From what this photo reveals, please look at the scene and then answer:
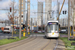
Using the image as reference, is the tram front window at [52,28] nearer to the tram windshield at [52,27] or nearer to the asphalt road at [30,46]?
the tram windshield at [52,27]

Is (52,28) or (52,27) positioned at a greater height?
(52,27)

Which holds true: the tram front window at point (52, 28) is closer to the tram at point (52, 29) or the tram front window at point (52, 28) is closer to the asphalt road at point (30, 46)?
the tram at point (52, 29)

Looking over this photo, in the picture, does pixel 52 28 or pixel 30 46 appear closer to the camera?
pixel 30 46

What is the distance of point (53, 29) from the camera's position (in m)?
31.1

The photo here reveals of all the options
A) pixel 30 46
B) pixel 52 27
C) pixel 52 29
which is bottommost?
pixel 30 46

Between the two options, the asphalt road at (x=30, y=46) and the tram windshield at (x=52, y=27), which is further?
the tram windshield at (x=52, y=27)

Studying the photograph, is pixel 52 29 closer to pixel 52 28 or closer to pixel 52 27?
pixel 52 28

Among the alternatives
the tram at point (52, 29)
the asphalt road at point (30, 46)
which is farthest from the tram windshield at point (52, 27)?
the asphalt road at point (30, 46)

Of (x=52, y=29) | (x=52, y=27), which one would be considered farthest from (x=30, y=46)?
(x=52, y=27)

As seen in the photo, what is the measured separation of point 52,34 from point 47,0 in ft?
532

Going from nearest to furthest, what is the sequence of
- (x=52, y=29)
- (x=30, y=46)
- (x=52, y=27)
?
(x=30, y=46)
(x=52, y=29)
(x=52, y=27)

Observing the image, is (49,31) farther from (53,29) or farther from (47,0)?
(47,0)

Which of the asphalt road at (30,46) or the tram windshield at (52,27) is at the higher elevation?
the tram windshield at (52,27)

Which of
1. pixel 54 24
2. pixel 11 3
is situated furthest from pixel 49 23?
pixel 11 3
